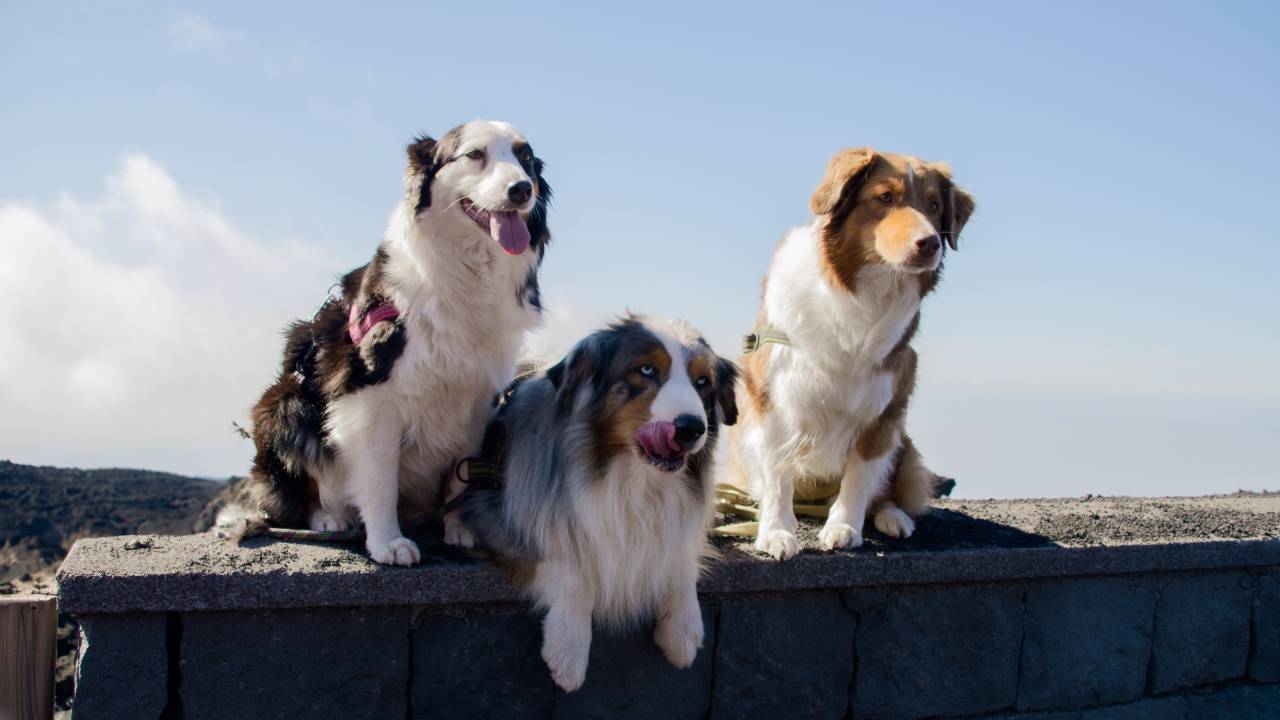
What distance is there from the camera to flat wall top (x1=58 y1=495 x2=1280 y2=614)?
272 cm

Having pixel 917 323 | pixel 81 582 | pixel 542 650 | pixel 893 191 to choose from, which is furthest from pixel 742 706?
pixel 81 582

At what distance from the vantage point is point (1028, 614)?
384cm

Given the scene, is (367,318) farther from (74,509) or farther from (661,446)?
(74,509)

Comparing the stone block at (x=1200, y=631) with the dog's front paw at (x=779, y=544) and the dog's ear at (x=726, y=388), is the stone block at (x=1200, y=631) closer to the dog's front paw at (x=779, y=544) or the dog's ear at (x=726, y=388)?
the dog's front paw at (x=779, y=544)

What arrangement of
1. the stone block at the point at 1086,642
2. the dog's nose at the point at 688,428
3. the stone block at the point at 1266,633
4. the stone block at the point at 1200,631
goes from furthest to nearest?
1. the stone block at the point at 1266,633
2. the stone block at the point at 1200,631
3. the stone block at the point at 1086,642
4. the dog's nose at the point at 688,428

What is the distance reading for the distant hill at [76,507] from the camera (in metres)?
6.87

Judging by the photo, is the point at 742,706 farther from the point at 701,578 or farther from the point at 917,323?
the point at 917,323

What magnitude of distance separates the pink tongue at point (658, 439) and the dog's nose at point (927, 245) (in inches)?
43.7

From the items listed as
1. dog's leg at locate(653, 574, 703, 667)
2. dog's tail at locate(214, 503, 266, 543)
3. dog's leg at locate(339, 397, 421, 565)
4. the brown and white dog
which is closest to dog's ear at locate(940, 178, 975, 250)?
the brown and white dog

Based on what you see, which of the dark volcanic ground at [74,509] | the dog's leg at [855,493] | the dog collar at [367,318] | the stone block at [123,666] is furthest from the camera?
the dark volcanic ground at [74,509]

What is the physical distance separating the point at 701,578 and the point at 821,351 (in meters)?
0.91

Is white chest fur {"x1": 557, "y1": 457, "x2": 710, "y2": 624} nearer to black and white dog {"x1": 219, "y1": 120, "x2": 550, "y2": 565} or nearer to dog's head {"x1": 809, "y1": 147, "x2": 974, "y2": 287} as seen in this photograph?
black and white dog {"x1": 219, "y1": 120, "x2": 550, "y2": 565}

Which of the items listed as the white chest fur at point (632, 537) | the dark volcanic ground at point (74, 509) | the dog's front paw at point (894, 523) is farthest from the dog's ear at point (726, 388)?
the dark volcanic ground at point (74, 509)

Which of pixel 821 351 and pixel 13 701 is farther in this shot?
pixel 821 351
